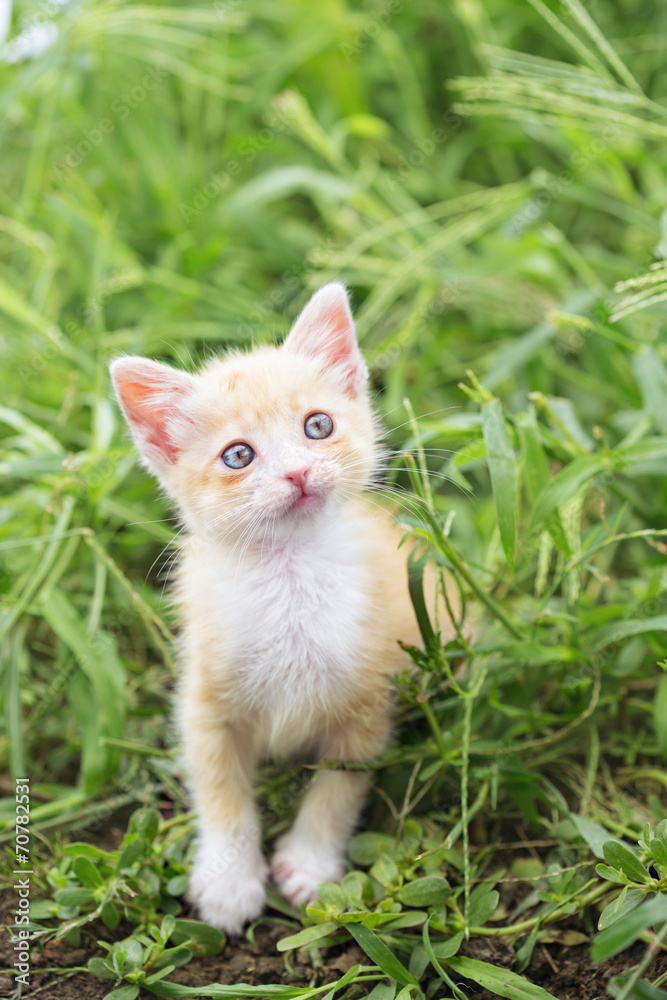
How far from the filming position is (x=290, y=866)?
1.72 meters

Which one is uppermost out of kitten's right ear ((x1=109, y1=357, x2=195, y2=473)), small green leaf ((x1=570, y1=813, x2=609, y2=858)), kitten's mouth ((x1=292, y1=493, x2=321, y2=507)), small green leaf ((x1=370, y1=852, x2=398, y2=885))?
kitten's right ear ((x1=109, y1=357, x2=195, y2=473))

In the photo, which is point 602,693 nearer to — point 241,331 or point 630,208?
point 241,331

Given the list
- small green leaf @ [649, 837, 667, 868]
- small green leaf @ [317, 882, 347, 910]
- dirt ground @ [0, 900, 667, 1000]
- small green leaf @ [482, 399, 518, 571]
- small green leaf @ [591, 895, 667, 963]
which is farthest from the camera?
small green leaf @ [482, 399, 518, 571]

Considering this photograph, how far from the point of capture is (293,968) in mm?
1573

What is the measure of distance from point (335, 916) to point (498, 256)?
2.12 metres

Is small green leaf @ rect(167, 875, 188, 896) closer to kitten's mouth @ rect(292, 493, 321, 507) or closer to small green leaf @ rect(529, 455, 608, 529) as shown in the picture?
kitten's mouth @ rect(292, 493, 321, 507)

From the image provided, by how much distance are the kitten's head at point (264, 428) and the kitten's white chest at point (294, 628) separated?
95mm

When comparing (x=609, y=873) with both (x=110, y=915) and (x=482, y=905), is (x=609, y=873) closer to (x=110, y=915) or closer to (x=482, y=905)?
(x=482, y=905)

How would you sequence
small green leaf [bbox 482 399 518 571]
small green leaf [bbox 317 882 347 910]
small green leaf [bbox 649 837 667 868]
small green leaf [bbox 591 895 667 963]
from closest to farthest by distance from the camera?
small green leaf [bbox 591 895 667 963] → small green leaf [bbox 649 837 667 868] → small green leaf [bbox 317 882 347 910] → small green leaf [bbox 482 399 518 571]

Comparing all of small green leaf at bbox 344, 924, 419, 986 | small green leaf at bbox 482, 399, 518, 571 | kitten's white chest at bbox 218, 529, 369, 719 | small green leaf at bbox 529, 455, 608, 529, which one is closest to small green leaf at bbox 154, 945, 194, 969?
small green leaf at bbox 344, 924, 419, 986

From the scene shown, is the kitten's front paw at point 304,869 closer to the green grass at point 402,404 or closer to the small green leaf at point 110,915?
the green grass at point 402,404

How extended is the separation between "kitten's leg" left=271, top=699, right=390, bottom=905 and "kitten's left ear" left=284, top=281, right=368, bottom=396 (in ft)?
2.46

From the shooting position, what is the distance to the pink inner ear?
5.31ft

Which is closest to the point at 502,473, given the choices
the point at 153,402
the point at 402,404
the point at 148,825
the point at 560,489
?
the point at 560,489
